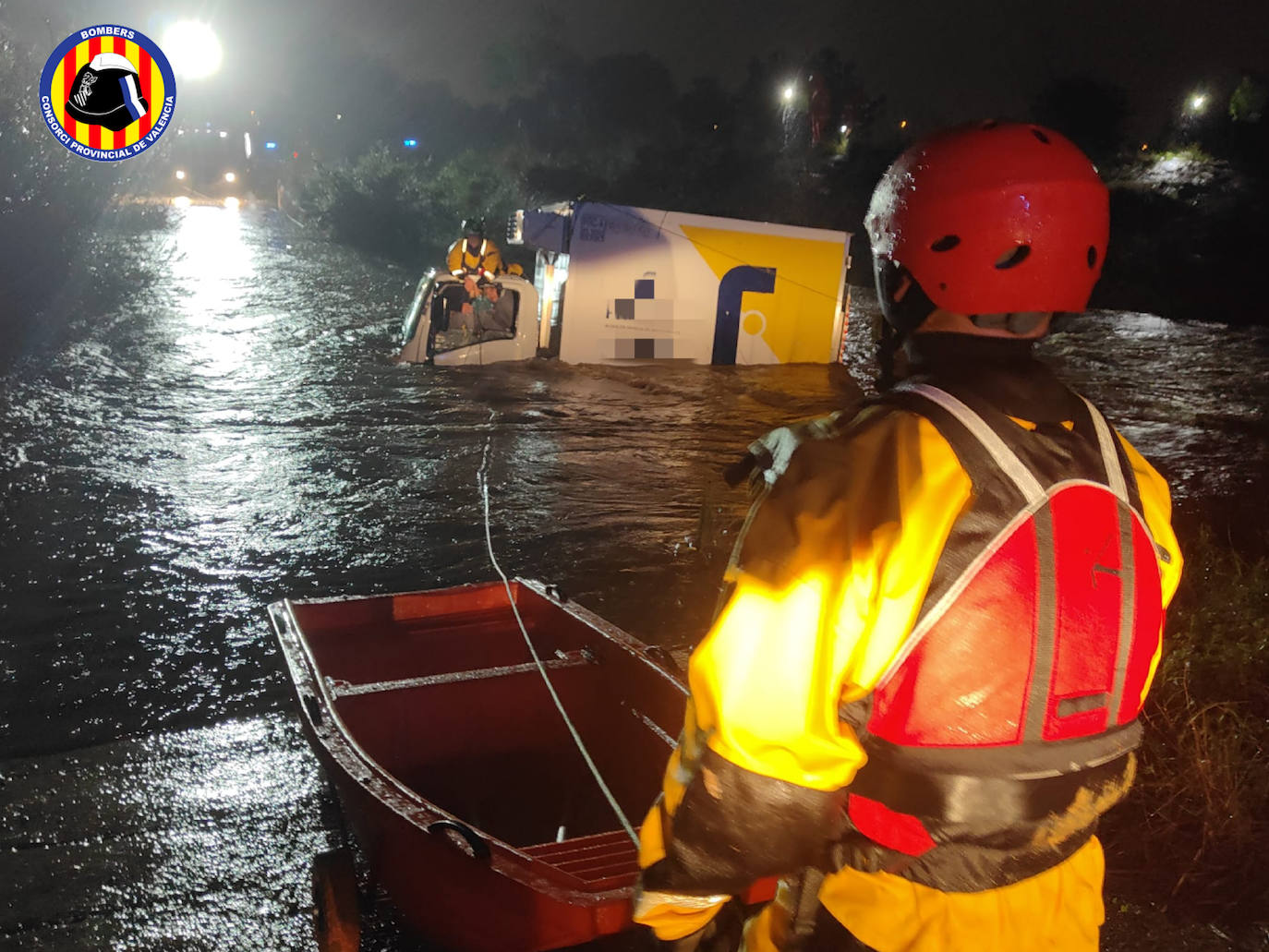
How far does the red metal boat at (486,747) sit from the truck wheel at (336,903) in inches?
3.9

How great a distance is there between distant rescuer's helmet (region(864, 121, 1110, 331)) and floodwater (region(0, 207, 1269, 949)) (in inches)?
123

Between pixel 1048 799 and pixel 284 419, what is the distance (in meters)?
10.7

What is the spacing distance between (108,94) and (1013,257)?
19.6 metres

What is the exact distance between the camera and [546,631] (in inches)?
180

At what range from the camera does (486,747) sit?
13.0 ft

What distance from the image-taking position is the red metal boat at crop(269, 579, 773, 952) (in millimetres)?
2631

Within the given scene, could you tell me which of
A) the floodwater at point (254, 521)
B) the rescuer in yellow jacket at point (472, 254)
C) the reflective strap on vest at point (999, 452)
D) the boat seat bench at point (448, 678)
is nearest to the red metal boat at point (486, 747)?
the boat seat bench at point (448, 678)

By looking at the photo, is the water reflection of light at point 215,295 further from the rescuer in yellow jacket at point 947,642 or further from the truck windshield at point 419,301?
the rescuer in yellow jacket at point 947,642

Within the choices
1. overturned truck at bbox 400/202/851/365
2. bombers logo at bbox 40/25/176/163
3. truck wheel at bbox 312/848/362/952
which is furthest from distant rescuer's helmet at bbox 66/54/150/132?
truck wheel at bbox 312/848/362/952

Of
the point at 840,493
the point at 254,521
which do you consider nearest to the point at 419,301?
the point at 254,521

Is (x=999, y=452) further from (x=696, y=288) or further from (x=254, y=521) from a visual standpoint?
(x=696, y=288)

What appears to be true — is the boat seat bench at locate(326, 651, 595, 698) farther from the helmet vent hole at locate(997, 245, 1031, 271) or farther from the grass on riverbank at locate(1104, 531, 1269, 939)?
the helmet vent hole at locate(997, 245, 1031, 271)

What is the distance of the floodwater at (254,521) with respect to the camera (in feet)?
12.2

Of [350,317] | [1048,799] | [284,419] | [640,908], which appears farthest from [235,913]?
[350,317]
